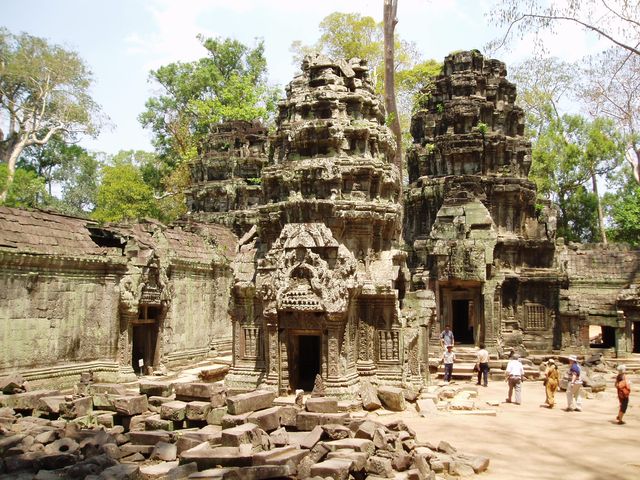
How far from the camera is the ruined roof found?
45.2ft

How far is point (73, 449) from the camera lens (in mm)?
9008

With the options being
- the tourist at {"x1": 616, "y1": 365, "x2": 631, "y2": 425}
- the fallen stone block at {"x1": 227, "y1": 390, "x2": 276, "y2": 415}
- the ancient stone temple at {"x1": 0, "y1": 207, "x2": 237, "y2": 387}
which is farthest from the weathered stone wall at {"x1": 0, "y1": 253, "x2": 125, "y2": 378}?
the tourist at {"x1": 616, "y1": 365, "x2": 631, "y2": 425}

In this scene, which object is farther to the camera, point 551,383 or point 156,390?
point 551,383

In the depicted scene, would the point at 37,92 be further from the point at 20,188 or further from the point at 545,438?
the point at 545,438

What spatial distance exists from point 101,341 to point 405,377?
772cm

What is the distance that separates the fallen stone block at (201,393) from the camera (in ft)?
36.0

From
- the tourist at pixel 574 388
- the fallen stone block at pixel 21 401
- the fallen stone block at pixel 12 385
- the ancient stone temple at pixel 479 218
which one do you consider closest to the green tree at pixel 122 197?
the ancient stone temple at pixel 479 218

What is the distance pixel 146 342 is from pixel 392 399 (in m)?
8.22

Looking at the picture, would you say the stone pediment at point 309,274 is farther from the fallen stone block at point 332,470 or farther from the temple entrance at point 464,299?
the temple entrance at point 464,299

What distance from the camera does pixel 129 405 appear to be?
10.9m

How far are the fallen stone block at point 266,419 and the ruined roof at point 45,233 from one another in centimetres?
724

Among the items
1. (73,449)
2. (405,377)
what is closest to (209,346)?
(405,377)

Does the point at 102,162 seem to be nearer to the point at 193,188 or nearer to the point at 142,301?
the point at 193,188

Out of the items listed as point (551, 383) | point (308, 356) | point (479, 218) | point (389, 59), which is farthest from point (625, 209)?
point (308, 356)
